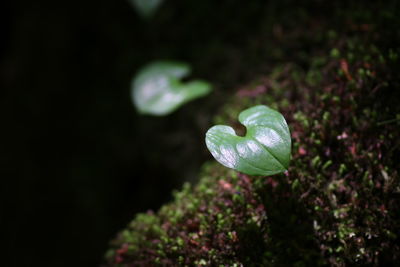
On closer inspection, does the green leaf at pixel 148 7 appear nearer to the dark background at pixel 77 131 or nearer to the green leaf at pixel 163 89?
the green leaf at pixel 163 89

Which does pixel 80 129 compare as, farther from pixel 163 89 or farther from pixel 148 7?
pixel 148 7

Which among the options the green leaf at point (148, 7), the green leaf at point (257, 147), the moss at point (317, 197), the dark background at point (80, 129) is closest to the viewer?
the green leaf at point (257, 147)

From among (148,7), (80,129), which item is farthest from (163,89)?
(80,129)

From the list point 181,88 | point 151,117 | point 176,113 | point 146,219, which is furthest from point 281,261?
point 151,117

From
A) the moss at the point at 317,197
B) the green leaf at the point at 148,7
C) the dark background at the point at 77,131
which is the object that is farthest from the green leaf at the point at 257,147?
the dark background at the point at 77,131

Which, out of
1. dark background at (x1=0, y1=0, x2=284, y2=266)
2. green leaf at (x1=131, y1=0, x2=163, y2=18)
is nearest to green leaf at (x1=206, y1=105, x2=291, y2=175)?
green leaf at (x1=131, y1=0, x2=163, y2=18)

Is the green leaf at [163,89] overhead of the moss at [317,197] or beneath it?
overhead
